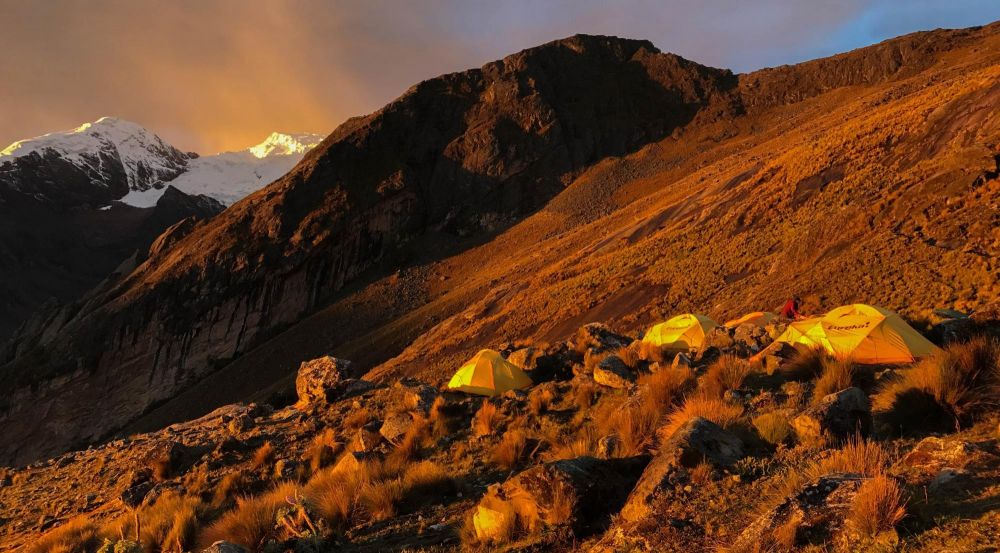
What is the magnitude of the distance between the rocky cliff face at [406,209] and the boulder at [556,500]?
36.9 meters

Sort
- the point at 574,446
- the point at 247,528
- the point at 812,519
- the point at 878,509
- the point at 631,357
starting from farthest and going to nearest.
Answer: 1. the point at 631,357
2. the point at 574,446
3. the point at 247,528
4. the point at 812,519
5. the point at 878,509

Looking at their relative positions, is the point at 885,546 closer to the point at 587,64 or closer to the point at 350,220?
the point at 350,220

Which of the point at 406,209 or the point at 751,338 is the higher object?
the point at 406,209

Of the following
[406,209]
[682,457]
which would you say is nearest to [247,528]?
[682,457]

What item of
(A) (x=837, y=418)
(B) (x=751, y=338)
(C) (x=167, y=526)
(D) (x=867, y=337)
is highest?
(A) (x=837, y=418)

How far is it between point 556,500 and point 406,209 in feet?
257

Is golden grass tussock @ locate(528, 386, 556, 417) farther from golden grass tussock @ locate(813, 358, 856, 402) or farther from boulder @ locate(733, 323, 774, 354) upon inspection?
golden grass tussock @ locate(813, 358, 856, 402)

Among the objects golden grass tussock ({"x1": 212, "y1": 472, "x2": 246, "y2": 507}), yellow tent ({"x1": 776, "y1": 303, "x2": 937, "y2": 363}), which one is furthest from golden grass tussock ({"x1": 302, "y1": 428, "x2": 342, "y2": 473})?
yellow tent ({"x1": 776, "y1": 303, "x2": 937, "y2": 363})

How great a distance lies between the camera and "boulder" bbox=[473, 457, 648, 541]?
5.01m

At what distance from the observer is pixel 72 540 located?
332 inches

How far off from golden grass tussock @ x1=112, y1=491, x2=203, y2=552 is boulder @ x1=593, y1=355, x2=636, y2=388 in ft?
23.2

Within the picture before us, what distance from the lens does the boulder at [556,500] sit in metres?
5.01

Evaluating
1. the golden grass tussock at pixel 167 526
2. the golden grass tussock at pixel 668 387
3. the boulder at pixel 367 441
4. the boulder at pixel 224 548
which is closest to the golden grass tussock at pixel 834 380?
the golden grass tussock at pixel 668 387

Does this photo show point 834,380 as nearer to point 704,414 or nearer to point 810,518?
point 704,414
